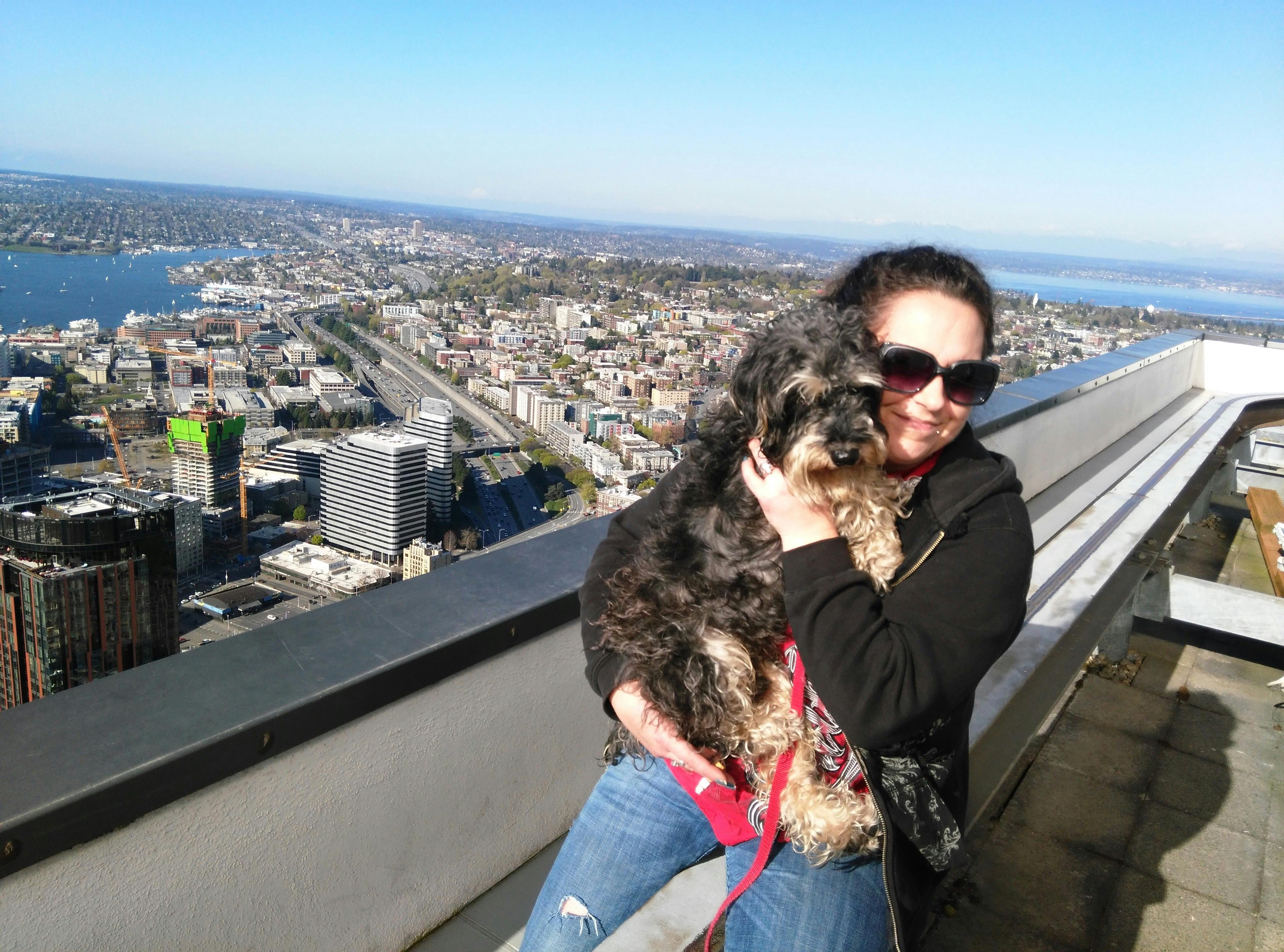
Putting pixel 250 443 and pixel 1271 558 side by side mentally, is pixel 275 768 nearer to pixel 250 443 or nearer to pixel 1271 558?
pixel 1271 558

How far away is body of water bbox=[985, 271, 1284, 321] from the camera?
567cm

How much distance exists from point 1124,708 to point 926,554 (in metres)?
2.03

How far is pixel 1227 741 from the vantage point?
8.61 feet

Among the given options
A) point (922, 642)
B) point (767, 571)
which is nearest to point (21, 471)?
point (767, 571)

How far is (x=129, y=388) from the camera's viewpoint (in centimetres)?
1210

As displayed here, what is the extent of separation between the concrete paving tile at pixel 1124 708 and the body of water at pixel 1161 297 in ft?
8.50

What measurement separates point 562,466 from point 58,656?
625 centimetres

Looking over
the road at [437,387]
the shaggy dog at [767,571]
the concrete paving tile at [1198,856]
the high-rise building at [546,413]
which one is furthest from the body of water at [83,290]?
the concrete paving tile at [1198,856]

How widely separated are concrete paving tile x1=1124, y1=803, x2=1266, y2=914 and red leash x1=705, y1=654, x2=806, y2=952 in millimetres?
1230

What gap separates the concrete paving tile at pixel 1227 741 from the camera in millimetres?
2500

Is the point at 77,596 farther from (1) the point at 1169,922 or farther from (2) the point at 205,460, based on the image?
(2) the point at 205,460

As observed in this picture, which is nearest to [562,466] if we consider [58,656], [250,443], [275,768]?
[250,443]

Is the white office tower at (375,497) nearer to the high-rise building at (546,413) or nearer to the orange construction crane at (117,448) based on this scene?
the orange construction crane at (117,448)

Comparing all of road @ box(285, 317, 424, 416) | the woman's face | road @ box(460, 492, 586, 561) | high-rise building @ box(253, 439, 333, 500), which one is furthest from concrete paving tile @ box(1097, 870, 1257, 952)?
road @ box(285, 317, 424, 416)
